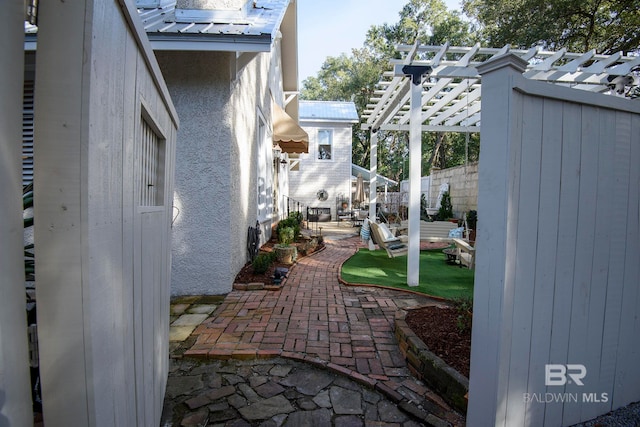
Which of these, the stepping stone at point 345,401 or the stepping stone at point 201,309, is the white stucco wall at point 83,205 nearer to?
the stepping stone at point 345,401

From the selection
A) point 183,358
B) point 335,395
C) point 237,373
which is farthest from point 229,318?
point 335,395

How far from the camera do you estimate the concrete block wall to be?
35.6ft

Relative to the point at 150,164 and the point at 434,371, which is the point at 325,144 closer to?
the point at 434,371

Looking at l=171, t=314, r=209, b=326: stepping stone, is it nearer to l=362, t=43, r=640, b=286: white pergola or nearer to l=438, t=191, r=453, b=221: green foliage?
l=362, t=43, r=640, b=286: white pergola

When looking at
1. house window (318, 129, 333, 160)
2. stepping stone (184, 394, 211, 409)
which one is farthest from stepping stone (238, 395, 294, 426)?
house window (318, 129, 333, 160)

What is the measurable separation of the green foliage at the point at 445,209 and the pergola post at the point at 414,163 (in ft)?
25.4

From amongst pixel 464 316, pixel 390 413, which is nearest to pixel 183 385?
pixel 390 413

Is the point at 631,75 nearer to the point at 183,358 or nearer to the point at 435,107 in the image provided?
the point at 435,107

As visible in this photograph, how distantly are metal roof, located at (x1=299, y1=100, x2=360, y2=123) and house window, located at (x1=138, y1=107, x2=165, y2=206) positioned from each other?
1546 centimetres

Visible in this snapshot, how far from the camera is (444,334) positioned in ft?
9.41

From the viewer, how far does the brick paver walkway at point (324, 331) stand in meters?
2.58

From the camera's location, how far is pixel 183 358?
9.35 ft

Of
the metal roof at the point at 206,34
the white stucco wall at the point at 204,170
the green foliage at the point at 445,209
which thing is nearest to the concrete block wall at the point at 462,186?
the green foliage at the point at 445,209

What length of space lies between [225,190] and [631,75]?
7.55 metres
